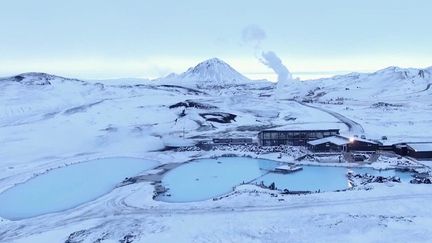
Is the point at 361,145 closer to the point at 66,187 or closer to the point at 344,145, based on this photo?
the point at 344,145

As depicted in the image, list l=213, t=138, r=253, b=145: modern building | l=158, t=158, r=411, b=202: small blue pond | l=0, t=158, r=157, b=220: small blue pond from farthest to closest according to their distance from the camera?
l=213, t=138, r=253, b=145: modern building → l=158, t=158, r=411, b=202: small blue pond → l=0, t=158, r=157, b=220: small blue pond

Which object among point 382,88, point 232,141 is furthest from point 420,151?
point 382,88

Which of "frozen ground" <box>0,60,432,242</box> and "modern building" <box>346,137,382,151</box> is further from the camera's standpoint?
"modern building" <box>346,137,382,151</box>

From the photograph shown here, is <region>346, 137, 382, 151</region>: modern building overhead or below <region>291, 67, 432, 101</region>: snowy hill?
below

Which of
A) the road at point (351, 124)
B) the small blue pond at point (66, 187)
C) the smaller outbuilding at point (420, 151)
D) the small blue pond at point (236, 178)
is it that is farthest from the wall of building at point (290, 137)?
the small blue pond at point (66, 187)

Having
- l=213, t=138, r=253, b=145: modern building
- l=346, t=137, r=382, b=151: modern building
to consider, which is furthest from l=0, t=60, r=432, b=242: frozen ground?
l=346, t=137, r=382, b=151: modern building

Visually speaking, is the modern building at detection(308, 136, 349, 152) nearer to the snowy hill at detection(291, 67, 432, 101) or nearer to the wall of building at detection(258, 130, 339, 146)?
the wall of building at detection(258, 130, 339, 146)

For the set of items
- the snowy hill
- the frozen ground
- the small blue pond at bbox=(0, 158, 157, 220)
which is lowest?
the small blue pond at bbox=(0, 158, 157, 220)
